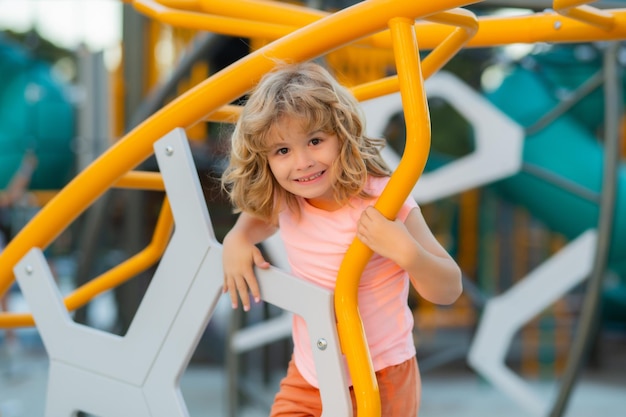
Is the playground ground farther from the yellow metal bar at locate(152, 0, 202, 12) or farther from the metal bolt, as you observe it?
the metal bolt

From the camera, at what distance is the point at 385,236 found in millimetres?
1002

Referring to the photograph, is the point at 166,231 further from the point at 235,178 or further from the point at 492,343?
the point at 492,343

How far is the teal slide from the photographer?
3.65 metres

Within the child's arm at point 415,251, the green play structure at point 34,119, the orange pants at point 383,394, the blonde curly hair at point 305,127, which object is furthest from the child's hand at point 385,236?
the green play structure at point 34,119

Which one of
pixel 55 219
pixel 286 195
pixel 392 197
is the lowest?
pixel 392 197

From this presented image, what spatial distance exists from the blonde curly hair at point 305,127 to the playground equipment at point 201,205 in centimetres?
4

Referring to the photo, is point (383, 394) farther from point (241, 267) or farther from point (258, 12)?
point (258, 12)

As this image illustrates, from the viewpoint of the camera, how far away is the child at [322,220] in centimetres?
107

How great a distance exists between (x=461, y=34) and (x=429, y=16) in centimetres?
19

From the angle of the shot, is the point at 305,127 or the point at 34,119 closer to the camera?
the point at 305,127

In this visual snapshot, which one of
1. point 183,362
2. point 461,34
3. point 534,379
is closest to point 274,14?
point 461,34

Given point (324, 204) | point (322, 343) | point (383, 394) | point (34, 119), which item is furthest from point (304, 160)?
point (34, 119)

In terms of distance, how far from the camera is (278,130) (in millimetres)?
1085

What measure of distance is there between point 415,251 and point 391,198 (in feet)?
0.22
